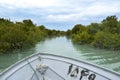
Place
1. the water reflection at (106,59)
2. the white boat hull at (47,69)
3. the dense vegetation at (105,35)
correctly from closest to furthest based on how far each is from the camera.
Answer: the white boat hull at (47,69) < the water reflection at (106,59) < the dense vegetation at (105,35)

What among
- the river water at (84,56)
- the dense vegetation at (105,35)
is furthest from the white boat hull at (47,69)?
the dense vegetation at (105,35)

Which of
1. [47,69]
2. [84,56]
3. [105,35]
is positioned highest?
[105,35]

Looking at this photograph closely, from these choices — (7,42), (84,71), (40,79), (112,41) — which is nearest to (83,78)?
(84,71)

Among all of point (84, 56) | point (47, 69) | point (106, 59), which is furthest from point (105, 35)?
point (47, 69)

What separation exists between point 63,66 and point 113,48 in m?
22.4

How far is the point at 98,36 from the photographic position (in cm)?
3153

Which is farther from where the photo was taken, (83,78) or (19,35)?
(19,35)

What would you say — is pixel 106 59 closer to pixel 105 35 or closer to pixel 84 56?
pixel 84 56

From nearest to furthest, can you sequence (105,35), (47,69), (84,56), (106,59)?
(47,69) → (106,59) → (84,56) → (105,35)

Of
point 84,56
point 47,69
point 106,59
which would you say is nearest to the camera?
point 47,69

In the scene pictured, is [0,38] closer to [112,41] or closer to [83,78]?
[112,41]

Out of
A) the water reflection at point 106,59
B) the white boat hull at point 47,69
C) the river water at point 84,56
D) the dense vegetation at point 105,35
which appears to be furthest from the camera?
the dense vegetation at point 105,35

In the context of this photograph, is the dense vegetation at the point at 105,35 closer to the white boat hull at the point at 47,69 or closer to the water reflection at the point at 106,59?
the water reflection at the point at 106,59

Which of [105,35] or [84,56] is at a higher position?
[105,35]
